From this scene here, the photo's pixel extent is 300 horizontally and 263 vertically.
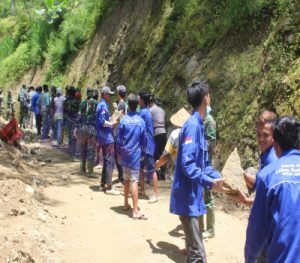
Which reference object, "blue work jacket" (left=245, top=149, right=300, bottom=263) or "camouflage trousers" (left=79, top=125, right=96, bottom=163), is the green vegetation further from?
"blue work jacket" (left=245, top=149, right=300, bottom=263)

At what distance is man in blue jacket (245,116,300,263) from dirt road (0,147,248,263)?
3.10 metres

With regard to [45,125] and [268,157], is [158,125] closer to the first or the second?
[268,157]

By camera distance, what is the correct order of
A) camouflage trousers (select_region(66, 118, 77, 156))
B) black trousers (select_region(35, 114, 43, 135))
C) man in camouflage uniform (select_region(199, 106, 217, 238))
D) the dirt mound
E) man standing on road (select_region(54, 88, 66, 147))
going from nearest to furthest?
the dirt mound
man in camouflage uniform (select_region(199, 106, 217, 238))
camouflage trousers (select_region(66, 118, 77, 156))
man standing on road (select_region(54, 88, 66, 147))
black trousers (select_region(35, 114, 43, 135))

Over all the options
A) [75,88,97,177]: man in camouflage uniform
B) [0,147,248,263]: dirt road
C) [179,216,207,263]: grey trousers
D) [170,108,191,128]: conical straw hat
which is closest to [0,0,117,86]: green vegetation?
[75,88,97,177]: man in camouflage uniform

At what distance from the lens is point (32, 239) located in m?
5.95

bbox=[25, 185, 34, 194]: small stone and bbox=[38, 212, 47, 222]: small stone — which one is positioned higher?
bbox=[25, 185, 34, 194]: small stone

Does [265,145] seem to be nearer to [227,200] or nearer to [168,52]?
[227,200]

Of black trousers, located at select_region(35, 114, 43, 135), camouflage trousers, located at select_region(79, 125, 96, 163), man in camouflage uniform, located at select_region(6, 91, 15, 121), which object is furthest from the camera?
man in camouflage uniform, located at select_region(6, 91, 15, 121)

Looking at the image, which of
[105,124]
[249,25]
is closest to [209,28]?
[249,25]

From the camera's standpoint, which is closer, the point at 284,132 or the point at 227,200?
the point at 284,132

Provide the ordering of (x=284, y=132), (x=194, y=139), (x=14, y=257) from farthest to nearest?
1. (x=14, y=257)
2. (x=194, y=139)
3. (x=284, y=132)

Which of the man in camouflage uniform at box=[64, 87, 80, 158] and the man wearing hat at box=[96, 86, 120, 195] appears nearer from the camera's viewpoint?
the man wearing hat at box=[96, 86, 120, 195]

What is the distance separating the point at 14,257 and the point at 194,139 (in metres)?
2.57

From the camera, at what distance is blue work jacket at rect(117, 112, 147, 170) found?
7219mm
